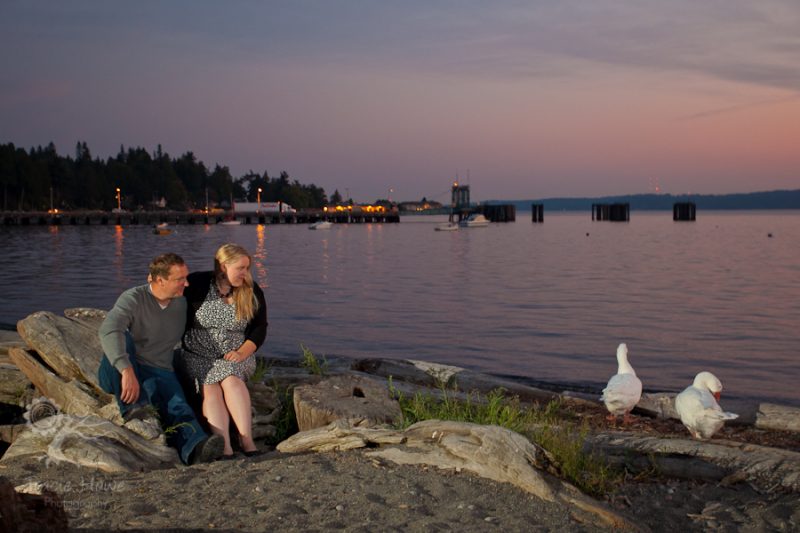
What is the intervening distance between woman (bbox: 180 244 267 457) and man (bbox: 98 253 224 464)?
149 millimetres

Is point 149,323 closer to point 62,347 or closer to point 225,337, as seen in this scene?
point 225,337

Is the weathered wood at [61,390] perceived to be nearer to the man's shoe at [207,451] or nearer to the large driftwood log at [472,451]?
the man's shoe at [207,451]

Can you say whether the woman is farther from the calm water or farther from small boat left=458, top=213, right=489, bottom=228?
small boat left=458, top=213, right=489, bottom=228

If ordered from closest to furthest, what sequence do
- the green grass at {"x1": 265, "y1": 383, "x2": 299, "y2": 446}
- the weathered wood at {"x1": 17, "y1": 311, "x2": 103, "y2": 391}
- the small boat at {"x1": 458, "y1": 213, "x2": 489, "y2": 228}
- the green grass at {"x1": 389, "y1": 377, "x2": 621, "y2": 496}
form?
the green grass at {"x1": 389, "y1": 377, "x2": 621, "y2": 496} → the green grass at {"x1": 265, "y1": 383, "x2": 299, "y2": 446} → the weathered wood at {"x1": 17, "y1": 311, "x2": 103, "y2": 391} → the small boat at {"x1": 458, "y1": 213, "x2": 489, "y2": 228}

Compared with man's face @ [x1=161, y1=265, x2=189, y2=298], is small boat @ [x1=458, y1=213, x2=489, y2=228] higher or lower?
lower

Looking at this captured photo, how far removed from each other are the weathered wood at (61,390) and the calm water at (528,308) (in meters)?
11.7

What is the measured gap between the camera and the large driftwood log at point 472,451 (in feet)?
19.8

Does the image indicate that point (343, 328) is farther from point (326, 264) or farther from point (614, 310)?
point (326, 264)

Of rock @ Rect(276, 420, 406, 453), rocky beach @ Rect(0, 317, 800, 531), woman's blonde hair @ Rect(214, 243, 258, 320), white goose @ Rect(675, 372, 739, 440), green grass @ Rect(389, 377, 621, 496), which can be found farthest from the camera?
white goose @ Rect(675, 372, 739, 440)

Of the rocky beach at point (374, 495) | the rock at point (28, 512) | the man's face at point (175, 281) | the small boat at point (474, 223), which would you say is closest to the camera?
the rock at point (28, 512)

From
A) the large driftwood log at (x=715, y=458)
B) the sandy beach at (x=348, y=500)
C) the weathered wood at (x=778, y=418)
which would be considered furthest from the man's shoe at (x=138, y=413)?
the weathered wood at (x=778, y=418)

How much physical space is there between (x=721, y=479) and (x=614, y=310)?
25.5 metres

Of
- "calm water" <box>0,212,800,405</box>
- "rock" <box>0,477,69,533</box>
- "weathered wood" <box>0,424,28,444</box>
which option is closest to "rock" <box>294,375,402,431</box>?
"weathered wood" <box>0,424,28,444</box>

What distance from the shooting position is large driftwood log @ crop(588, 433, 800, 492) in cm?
731
